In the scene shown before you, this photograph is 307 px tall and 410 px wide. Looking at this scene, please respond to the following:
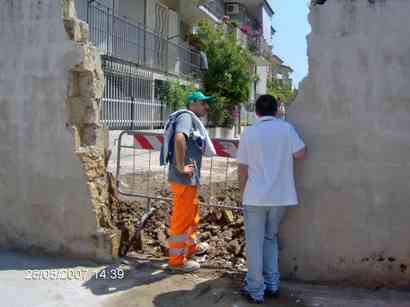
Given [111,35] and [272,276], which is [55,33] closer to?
[272,276]

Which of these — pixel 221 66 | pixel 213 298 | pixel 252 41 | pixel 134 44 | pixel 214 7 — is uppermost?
pixel 214 7

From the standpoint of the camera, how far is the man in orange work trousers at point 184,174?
501cm

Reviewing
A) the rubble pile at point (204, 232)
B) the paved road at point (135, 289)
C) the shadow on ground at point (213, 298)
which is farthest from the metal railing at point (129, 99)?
the shadow on ground at point (213, 298)

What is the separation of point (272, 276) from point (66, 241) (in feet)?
7.76

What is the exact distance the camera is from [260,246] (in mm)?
4375

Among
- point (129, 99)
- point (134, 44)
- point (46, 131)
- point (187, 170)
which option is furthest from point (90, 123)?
point (134, 44)

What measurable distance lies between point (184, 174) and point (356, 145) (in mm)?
1662

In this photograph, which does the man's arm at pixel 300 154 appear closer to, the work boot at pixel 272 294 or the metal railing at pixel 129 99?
the work boot at pixel 272 294

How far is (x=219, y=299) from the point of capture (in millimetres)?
4484

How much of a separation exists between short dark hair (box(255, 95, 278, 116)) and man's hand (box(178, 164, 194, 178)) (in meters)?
0.99

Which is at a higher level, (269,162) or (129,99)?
(129,99)

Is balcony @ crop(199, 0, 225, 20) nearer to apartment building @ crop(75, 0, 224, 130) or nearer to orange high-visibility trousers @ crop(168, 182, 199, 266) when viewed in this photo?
apartment building @ crop(75, 0, 224, 130)

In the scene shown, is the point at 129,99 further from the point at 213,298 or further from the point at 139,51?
the point at 213,298

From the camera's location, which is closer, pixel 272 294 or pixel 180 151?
pixel 272 294
